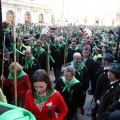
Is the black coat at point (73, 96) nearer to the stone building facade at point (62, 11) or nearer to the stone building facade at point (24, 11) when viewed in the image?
the stone building facade at point (62, 11)

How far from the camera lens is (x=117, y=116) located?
1978 millimetres

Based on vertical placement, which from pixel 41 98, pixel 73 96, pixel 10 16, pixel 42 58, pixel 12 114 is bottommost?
pixel 73 96

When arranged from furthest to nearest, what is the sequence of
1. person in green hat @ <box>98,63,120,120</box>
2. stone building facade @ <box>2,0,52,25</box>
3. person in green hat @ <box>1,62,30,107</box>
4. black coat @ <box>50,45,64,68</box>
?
stone building facade @ <box>2,0,52,25</box>, black coat @ <box>50,45,64,68</box>, person in green hat @ <box>1,62,30,107</box>, person in green hat @ <box>98,63,120,120</box>

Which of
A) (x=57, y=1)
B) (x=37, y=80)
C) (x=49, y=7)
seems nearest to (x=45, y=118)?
(x=37, y=80)

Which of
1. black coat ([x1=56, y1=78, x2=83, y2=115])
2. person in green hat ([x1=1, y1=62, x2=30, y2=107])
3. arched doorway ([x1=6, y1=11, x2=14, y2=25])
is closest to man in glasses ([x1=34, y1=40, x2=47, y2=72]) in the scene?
person in green hat ([x1=1, y1=62, x2=30, y2=107])

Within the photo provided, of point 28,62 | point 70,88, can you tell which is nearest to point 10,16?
point 28,62

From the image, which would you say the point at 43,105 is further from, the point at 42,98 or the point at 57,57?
the point at 57,57

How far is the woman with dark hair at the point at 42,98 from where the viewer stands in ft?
8.59

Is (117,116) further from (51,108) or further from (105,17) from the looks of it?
(105,17)

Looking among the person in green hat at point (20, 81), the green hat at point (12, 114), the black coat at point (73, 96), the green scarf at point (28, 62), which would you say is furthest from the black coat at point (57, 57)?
the green hat at point (12, 114)

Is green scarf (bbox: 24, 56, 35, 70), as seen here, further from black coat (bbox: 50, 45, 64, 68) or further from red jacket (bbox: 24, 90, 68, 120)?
red jacket (bbox: 24, 90, 68, 120)

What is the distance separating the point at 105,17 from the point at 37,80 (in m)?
69.7

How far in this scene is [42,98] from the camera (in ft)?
8.75

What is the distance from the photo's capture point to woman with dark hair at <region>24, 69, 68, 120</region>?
262cm
